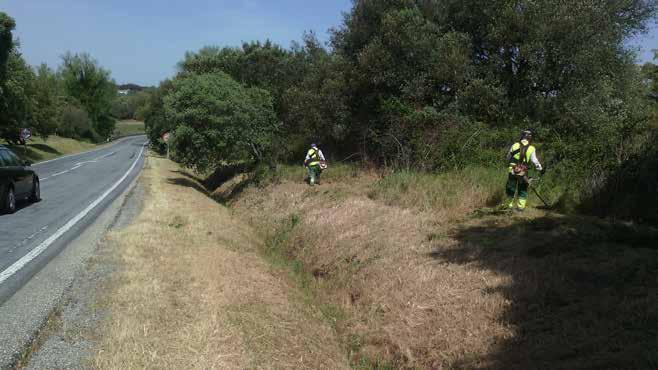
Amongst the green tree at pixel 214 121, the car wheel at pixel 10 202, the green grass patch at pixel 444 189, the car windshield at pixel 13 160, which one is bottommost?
the car wheel at pixel 10 202

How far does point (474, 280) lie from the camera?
7016 millimetres

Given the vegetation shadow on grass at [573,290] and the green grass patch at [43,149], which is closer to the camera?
the vegetation shadow on grass at [573,290]

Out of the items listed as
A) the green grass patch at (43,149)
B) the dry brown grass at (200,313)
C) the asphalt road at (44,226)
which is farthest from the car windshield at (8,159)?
the green grass patch at (43,149)

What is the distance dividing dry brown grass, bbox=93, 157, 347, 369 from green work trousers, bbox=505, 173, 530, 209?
16.7 ft

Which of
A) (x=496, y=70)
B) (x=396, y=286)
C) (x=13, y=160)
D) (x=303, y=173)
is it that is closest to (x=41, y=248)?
(x=396, y=286)

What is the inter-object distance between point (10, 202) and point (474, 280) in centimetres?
1043

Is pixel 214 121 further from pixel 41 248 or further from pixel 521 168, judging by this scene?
pixel 521 168

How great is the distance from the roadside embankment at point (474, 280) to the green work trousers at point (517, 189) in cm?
37

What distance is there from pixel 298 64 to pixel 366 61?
9445mm

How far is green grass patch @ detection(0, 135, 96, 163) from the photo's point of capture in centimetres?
4222

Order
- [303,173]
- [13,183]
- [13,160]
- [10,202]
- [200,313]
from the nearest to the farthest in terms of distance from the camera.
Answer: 1. [200,313]
2. [10,202]
3. [13,183]
4. [13,160]
5. [303,173]

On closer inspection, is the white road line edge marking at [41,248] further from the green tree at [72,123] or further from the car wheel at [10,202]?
the green tree at [72,123]

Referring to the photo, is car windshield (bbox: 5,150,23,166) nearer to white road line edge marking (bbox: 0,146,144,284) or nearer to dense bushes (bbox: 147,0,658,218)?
white road line edge marking (bbox: 0,146,144,284)

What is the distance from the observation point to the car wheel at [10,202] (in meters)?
11.4
